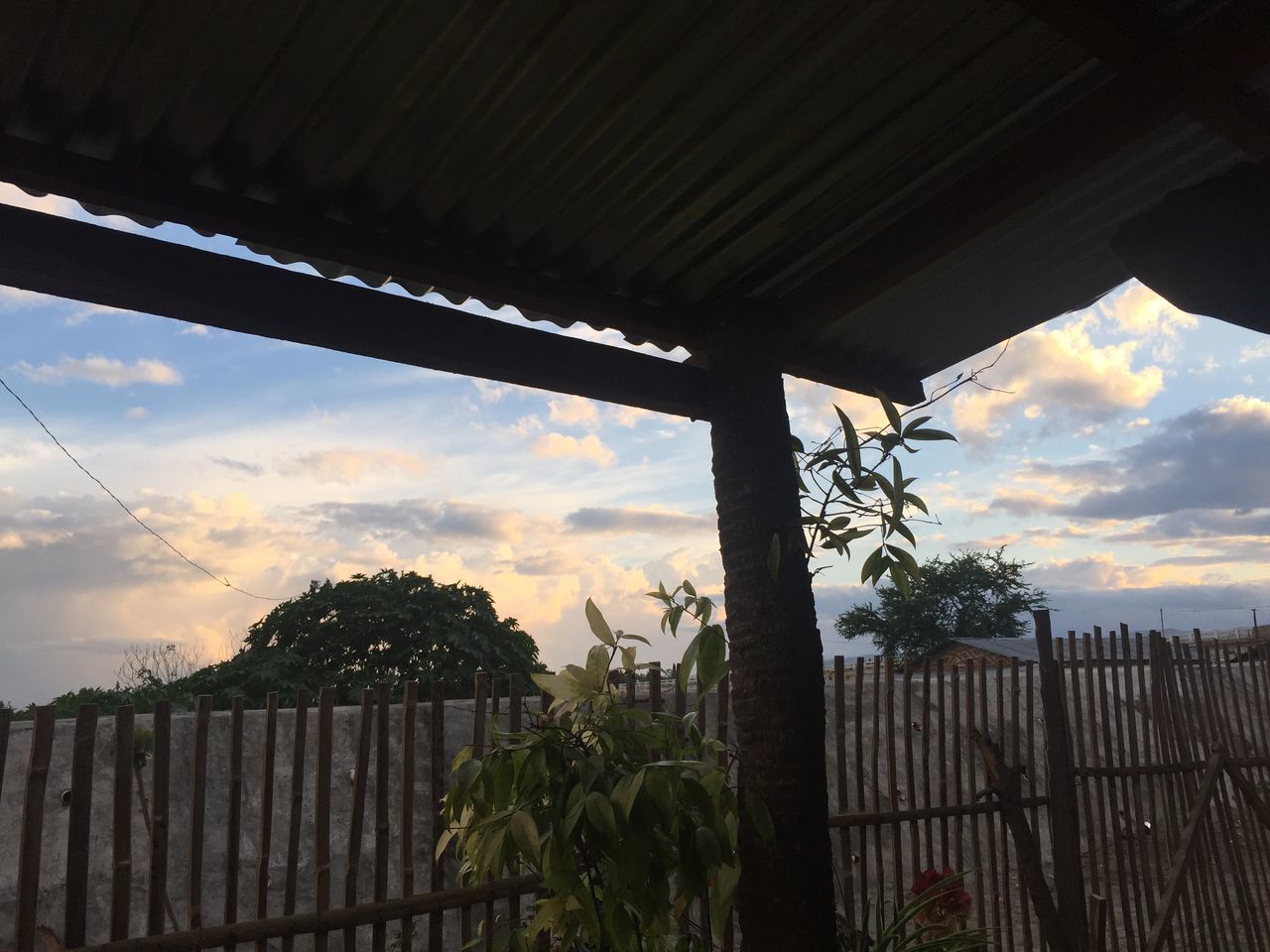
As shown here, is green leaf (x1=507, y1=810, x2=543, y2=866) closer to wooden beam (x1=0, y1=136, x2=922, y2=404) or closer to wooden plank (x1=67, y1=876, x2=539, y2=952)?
wooden plank (x1=67, y1=876, x2=539, y2=952)

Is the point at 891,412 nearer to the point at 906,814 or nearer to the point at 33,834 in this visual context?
the point at 906,814

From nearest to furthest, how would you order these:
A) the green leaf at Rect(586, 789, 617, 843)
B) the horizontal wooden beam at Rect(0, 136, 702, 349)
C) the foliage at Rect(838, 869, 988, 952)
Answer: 1. the horizontal wooden beam at Rect(0, 136, 702, 349)
2. the green leaf at Rect(586, 789, 617, 843)
3. the foliage at Rect(838, 869, 988, 952)

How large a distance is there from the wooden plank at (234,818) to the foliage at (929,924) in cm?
163

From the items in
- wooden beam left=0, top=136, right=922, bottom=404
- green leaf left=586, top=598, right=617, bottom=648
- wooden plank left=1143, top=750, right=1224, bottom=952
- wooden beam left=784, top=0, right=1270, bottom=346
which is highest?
wooden beam left=784, top=0, right=1270, bottom=346

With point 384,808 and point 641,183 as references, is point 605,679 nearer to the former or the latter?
point 384,808

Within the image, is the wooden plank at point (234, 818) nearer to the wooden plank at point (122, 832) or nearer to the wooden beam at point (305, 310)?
the wooden plank at point (122, 832)

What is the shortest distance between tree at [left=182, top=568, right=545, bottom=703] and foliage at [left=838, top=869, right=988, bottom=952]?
12.0 metres

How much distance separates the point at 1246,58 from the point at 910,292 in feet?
3.77

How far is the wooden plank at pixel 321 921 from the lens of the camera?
2049 millimetres

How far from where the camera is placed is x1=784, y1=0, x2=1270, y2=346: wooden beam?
5.65 ft

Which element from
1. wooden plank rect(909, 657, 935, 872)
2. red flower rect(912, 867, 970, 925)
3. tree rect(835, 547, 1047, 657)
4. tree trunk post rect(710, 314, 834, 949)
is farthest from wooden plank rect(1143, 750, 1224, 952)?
tree rect(835, 547, 1047, 657)

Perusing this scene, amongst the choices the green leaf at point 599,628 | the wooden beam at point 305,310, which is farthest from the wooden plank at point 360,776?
the wooden beam at point 305,310

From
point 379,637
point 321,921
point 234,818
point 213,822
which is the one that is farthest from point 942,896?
point 379,637

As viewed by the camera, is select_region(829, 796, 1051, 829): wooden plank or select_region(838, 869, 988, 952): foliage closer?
select_region(838, 869, 988, 952): foliage
